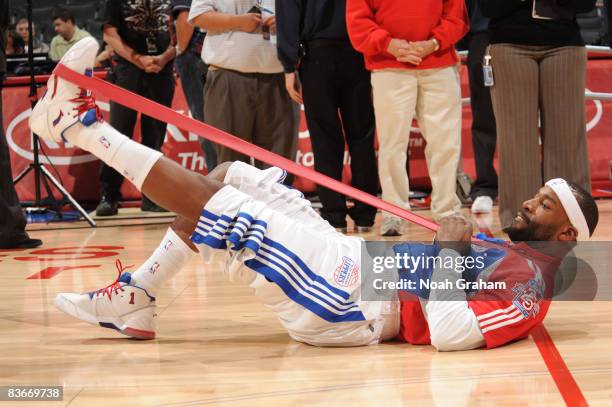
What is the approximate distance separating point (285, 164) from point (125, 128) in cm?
414

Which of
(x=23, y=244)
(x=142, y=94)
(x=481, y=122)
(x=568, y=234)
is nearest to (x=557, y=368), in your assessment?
(x=568, y=234)

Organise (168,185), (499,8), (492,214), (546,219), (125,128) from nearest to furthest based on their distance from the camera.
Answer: (168,185) → (546,219) → (499,8) → (492,214) → (125,128)

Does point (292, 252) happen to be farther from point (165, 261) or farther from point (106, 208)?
point (106, 208)

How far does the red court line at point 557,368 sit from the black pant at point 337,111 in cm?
269

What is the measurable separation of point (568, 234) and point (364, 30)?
2.55 m

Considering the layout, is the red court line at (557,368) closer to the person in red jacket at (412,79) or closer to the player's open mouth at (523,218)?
the player's open mouth at (523,218)

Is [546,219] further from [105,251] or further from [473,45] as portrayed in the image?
[473,45]

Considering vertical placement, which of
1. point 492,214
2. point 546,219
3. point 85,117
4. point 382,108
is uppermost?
point 85,117

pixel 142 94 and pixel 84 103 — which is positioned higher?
pixel 84 103

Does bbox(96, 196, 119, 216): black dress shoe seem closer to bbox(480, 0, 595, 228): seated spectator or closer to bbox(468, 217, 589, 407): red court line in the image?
bbox(480, 0, 595, 228): seated spectator

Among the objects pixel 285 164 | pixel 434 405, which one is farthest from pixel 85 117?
pixel 434 405

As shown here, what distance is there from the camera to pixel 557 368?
8.94ft

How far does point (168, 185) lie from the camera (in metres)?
2.90

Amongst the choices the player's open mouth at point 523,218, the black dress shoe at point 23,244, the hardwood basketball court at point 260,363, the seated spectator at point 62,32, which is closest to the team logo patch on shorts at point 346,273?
the hardwood basketball court at point 260,363
